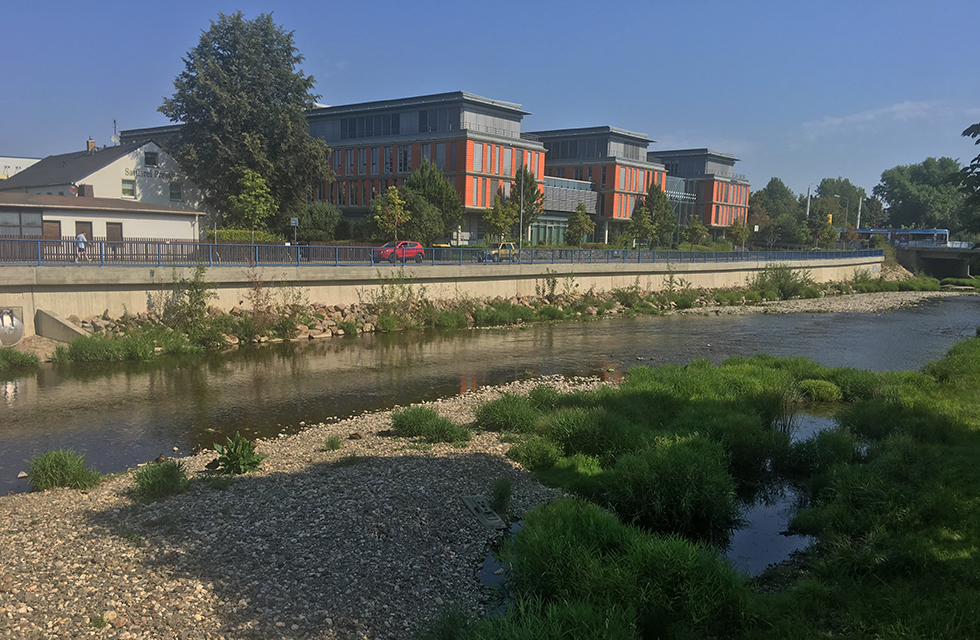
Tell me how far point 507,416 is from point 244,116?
37.3 metres

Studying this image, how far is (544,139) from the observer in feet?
293

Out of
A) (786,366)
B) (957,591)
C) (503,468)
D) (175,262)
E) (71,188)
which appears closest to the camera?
(957,591)

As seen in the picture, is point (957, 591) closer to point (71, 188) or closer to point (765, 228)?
point (71, 188)

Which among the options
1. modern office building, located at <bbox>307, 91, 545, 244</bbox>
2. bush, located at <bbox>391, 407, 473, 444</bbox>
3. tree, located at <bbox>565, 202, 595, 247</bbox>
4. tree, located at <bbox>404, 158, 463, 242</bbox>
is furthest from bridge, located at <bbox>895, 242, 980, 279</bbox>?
bush, located at <bbox>391, 407, 473, 444</bbox>

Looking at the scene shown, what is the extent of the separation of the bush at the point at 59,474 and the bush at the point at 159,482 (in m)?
1.04

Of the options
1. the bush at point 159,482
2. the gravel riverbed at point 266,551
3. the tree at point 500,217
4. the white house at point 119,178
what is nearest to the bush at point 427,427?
the gravel riverbed at point 266,551

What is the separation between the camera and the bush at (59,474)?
1185cm

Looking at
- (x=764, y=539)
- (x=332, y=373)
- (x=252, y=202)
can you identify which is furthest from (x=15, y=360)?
(x=764, y=539)

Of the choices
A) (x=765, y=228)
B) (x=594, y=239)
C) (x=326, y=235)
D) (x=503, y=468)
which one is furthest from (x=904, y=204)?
(x=503, y=468)

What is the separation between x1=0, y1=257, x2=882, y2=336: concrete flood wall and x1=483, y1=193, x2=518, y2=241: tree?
15.7 metres

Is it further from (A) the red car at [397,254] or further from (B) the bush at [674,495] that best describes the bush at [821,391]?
(A) the red car at [397,254]

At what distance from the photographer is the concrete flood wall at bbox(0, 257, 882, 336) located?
23719 mm

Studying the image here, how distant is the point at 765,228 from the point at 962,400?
101 metres

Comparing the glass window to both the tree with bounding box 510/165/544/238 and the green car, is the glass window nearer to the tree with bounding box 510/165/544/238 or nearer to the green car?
the tree with bounding box 510/165/544/238
